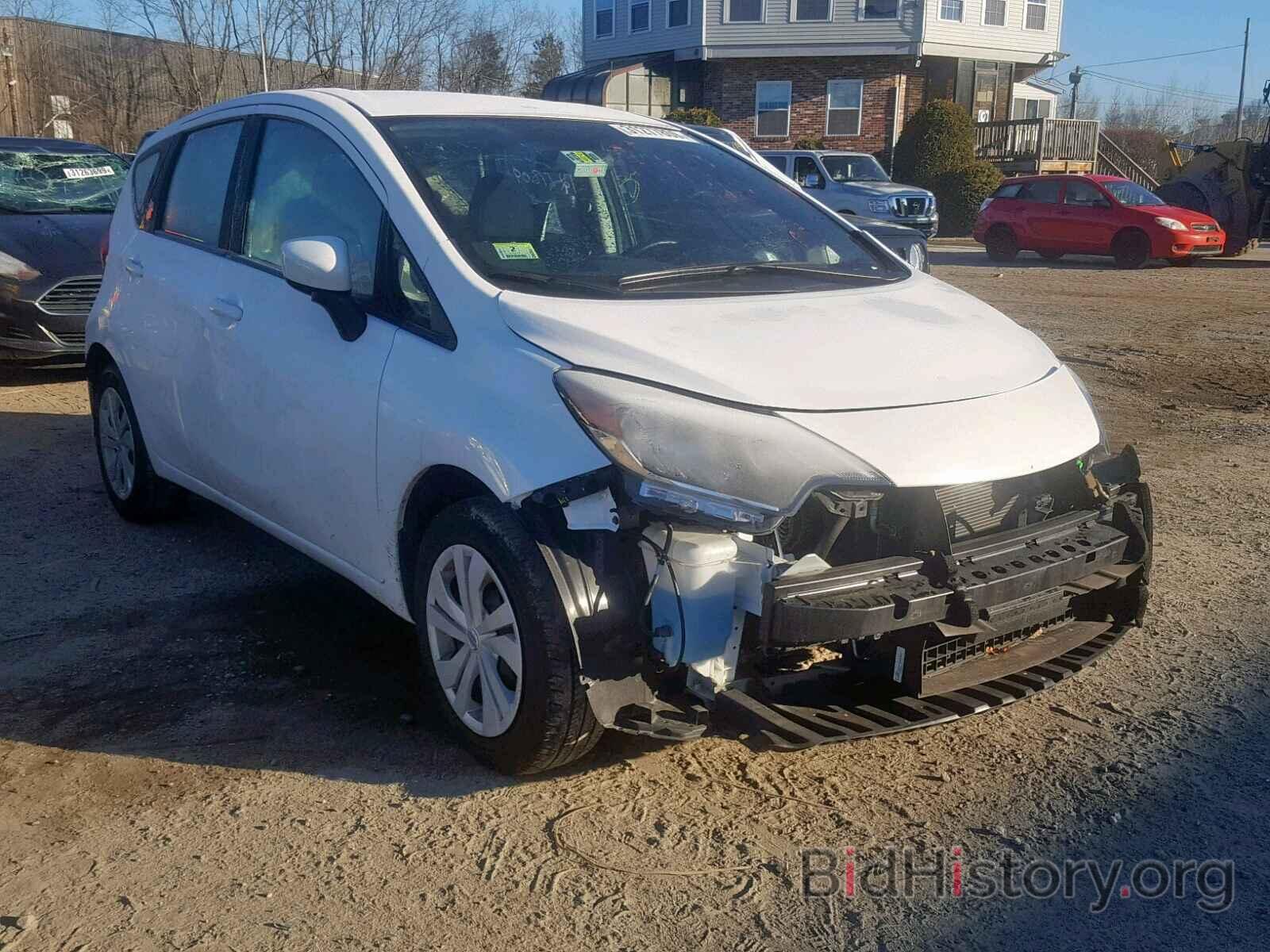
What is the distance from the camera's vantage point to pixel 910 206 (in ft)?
72.9

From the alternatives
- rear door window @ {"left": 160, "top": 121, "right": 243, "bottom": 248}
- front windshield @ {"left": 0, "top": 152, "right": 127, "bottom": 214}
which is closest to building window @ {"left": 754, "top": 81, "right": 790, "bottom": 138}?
front windshield @ {"left": 0, "top": 152, "right": 127, "bottom": 214}

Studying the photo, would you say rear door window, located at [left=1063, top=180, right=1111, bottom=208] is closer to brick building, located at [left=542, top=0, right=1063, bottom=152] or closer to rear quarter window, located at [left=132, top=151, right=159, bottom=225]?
brick building, located at [left=542, top=0, right=1063, bottom=152]

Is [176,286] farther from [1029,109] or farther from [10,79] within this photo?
[1029,109]

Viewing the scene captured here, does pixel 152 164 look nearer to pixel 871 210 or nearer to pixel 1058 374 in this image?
pixel 1058 374

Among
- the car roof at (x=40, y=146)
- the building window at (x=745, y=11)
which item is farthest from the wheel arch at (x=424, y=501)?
the building window at (x=745, y=11)

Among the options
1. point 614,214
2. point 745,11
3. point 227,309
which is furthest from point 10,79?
point 614,214

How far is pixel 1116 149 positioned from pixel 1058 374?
3559 centimetres

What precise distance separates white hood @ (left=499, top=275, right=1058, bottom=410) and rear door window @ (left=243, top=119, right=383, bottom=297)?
0.72 m

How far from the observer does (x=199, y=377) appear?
15.0 ft

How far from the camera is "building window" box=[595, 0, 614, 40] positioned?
37.5 metres

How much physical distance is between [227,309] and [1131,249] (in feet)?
60.3

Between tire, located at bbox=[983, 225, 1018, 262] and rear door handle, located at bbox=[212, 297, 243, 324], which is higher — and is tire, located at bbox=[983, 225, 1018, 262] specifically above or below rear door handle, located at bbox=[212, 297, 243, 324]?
below

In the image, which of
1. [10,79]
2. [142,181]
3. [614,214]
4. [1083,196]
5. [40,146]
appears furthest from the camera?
[10,79]

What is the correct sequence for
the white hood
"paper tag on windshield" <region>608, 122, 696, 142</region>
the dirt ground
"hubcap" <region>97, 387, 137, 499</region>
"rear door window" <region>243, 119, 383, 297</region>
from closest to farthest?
the dirt ground < the white hood < "rear door window" <region>243, 119, 383, 297</region> < "paper tag on windshield" <region>608, 122, 696, 142</region> < "hubcap" <region>97, 387, 137, 499</region>
